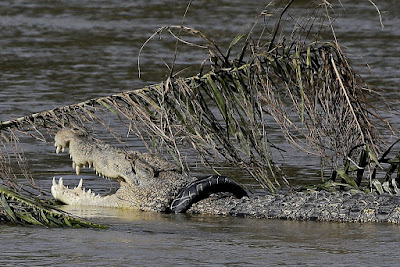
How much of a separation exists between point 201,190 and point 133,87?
670cm

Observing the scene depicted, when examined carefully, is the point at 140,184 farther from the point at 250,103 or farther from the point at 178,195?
the point at 250,103

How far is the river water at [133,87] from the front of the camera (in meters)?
7.25

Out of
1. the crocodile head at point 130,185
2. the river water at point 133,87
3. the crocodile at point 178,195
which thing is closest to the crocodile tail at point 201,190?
the crocodile at point 178,195

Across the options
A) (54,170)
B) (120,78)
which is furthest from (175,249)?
(120,78)

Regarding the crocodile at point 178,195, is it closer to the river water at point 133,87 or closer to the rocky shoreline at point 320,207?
the rocky shoreline at point 320,207

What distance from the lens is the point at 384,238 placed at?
26.2 feet

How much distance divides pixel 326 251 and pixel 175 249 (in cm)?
105

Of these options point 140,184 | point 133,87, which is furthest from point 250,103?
point 133,87

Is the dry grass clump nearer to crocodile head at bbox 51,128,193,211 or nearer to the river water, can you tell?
the river water

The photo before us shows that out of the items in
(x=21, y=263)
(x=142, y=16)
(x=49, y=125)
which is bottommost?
(x=21, y=263)

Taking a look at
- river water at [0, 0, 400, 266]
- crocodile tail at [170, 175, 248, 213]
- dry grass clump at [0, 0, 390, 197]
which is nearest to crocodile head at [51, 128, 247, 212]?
crocodile tail at [170, 175, 248, 213]

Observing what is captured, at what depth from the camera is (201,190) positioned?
9562mm

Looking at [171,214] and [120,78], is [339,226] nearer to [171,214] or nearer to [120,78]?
[171,214]

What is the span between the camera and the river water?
7.25 meters
